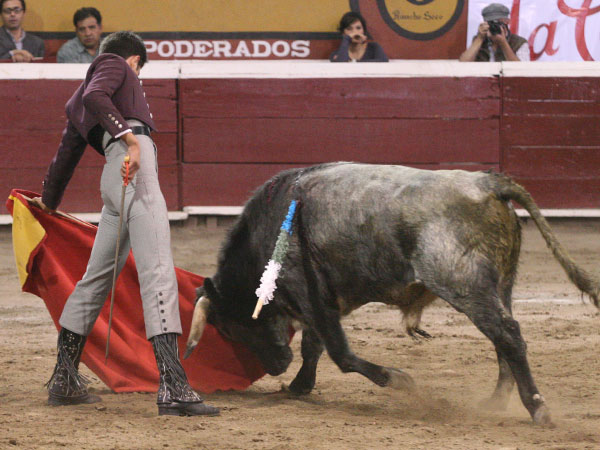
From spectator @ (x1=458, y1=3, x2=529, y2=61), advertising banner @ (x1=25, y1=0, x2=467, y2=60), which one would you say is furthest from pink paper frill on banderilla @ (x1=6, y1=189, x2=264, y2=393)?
spectator @ (x1=458, y1=3, x2=529, y2=61)

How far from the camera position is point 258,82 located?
260 inches

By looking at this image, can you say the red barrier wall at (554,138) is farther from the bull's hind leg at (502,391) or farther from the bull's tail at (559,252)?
the bull's tail at (559,252)

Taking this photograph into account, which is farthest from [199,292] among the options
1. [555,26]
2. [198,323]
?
[555,26]

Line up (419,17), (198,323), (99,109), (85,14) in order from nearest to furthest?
(99,109) → (198,323) → (85,14) → (419,17)

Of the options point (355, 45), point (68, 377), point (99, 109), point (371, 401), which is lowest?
point (371, 401)

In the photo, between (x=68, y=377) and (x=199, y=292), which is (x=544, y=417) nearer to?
(x=199, y=292)

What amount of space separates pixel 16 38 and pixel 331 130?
209 centimetres

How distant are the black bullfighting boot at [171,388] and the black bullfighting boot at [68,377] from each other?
1.17ft

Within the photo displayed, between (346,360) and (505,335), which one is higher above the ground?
(505,335)

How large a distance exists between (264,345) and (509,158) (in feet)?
11.7

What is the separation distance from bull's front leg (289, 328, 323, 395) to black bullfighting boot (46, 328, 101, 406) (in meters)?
0.66

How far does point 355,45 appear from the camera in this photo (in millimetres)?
6602

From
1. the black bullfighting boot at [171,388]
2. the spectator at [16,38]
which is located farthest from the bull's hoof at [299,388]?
the spectator at [16,38]

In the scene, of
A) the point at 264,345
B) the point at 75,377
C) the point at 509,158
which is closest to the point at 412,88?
the point at 509,158
